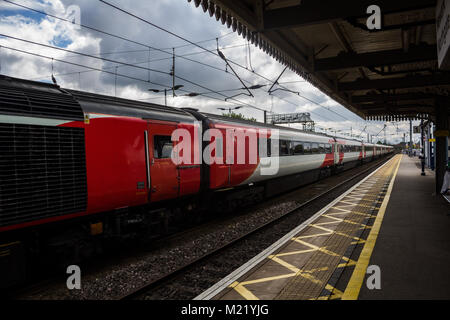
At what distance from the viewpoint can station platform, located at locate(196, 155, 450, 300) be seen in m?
4.79

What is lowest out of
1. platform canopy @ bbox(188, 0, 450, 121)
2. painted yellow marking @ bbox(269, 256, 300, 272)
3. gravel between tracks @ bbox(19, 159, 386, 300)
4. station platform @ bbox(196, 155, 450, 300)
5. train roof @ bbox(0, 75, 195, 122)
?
gravel between tracks @ bbox(19, 159, 386, 300)

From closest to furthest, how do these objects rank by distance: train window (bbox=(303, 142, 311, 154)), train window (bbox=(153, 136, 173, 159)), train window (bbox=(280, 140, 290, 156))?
train window (bbox=(153, 136, 173, 159)), train window (bbox=(280, 140, 290, 156)), train window (bbox=(303, 142, 311, 154))

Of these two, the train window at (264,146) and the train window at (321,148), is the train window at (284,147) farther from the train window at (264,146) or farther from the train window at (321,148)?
the train window at (321,148)

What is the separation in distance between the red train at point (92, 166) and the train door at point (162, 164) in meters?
0.02

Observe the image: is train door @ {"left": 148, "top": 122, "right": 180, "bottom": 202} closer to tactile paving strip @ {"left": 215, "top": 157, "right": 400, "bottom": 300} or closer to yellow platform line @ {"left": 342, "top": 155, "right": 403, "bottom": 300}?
tactile paving strip @ {"left": 215, "top": 157, "right": 400, "bottom": 300}

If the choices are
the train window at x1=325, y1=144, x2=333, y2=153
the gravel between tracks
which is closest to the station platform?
the gravel between tracks

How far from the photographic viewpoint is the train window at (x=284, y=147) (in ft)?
44.3

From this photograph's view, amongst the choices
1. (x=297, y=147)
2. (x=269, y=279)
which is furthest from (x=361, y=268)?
(x=297, y=147)

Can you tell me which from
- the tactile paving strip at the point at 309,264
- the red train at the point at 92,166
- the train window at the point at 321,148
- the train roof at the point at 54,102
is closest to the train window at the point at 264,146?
the red train at the point at 92,166

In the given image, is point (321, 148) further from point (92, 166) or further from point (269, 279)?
point (92, 166)

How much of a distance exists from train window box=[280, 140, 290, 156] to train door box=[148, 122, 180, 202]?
6.71 m

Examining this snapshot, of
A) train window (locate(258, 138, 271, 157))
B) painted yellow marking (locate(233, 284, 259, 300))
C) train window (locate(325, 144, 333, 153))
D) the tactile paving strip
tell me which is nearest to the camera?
painted yellow marking (locate(233, 284, 259, 300))

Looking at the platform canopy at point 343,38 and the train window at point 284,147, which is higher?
the platform canopy at point 343,38

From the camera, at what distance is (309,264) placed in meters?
6.00
